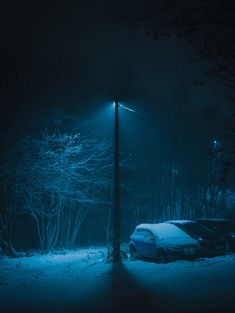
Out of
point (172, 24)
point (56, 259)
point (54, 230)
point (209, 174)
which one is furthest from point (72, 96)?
point (172, 24)

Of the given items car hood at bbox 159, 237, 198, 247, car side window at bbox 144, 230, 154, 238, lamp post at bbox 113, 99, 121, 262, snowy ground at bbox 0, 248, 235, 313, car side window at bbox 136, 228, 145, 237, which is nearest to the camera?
snowy ground at bbox 0, 248, 235, 313

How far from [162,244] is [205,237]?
271 cm

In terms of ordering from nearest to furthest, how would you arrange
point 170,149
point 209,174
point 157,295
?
point 157,295 < point 170,149 < point 209,174

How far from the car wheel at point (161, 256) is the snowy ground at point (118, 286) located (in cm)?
54

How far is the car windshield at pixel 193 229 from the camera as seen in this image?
67.1ft

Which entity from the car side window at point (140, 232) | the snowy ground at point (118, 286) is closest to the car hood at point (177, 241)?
the snowy ground at point (118, 286)

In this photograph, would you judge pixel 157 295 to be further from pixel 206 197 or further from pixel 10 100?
pixel 206 197

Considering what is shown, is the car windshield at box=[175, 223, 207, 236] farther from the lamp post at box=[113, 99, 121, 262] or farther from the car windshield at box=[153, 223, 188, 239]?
the lamp post at box=[113, 99, 121, 262]

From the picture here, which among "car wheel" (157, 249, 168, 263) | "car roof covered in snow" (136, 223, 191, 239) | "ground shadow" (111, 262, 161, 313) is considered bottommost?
"ground shadow" (111, 262, 161, 313)

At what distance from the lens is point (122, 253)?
20859mm

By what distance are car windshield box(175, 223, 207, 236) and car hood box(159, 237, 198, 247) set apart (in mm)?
1318

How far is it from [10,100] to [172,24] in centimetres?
1670

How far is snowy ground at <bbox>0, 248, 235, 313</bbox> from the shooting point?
10.3 metres

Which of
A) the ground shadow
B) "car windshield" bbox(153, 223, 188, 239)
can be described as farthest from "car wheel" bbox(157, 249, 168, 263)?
the ground shadow
